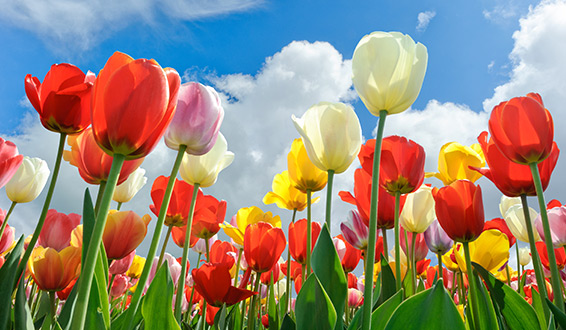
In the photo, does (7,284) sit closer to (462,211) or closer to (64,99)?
(64,99)

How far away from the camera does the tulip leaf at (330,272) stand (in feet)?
3.71

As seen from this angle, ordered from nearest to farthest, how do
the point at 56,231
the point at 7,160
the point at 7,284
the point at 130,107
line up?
the point at 130,107 < the point at 7,284 < the point at 7,160 < the point at 56,231

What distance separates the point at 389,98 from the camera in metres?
1.14

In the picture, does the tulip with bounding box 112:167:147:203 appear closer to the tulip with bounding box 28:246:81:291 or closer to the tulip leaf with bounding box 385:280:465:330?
the tulip with bounding box 28:246:81:291

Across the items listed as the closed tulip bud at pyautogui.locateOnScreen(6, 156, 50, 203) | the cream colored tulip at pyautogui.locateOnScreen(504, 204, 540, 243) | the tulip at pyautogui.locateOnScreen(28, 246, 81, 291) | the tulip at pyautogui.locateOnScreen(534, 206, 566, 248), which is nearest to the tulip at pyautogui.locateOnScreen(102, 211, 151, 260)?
the tulip at pyautogui.locateOnScreen(28, 246, 81, 291)

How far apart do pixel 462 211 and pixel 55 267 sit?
4.98ft

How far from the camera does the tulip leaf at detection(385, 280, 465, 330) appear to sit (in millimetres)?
794

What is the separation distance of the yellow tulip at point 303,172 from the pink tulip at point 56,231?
1.18m

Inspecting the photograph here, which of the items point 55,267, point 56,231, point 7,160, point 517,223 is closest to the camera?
point 55,267

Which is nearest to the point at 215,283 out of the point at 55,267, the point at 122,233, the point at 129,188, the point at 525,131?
the point at 122,233

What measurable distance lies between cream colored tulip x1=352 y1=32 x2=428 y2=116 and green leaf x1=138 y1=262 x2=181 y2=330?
29.3 inches

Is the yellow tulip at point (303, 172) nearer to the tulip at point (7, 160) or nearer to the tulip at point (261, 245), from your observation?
the tulip at point (261, 245)

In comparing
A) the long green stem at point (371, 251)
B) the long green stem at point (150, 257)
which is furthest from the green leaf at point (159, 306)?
the long green stem at point (371, 251)

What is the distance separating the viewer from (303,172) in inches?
73.9
